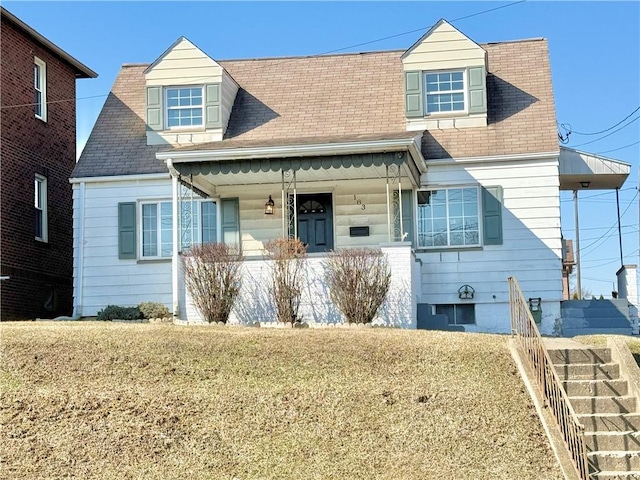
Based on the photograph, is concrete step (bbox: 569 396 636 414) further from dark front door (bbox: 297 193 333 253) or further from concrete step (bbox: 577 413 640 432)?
dark front door (bbox: 297 193 333 253)

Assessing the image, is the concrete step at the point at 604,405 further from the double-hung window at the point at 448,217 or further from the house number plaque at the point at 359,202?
the house number plaque at the point at 359,202

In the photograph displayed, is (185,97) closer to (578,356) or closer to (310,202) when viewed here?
(310,202)

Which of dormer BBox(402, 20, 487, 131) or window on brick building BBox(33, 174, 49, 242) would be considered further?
window on brick building BBox(33, 174, 49, 242)

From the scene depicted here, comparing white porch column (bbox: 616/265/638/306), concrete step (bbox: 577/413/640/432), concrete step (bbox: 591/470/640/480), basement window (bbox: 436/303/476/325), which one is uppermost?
white porch column (bbox: 616/265/638/306)

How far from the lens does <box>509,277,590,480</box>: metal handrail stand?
323 inches

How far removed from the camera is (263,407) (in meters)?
9.48

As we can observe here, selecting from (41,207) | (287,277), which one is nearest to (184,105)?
(41,207)

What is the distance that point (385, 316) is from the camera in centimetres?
1480

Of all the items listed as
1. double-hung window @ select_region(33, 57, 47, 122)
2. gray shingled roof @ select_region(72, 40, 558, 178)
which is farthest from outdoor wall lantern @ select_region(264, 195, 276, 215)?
double-hung window @ select_region(33, 57, 47, 122)

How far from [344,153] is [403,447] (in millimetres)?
7531

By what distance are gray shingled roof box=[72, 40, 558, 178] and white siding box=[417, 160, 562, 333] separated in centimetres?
61

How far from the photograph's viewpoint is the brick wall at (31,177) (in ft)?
A: 59.1

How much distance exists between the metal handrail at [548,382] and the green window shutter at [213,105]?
30.1 ft

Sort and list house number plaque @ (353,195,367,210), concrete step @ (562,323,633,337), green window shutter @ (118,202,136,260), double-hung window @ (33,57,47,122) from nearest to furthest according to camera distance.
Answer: concrete step @ (562,323,633,337) → house number plaque @ (353,195,367,210) → green window shutter @ (118,202,136,260) → double-hung window @ (33,57,47,122)
